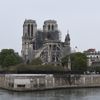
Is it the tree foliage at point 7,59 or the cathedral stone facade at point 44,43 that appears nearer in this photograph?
the tree foliage at point 7,59

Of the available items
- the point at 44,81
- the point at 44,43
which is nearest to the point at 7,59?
the point at 44,43

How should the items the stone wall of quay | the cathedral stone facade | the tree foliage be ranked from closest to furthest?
the stone wall of quay, the tree foliage, the cathedral stone facade

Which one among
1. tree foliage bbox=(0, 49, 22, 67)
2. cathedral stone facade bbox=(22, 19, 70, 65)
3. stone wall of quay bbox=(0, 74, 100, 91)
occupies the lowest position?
stone wall of quay bbox=(0, 74, 100, 91)

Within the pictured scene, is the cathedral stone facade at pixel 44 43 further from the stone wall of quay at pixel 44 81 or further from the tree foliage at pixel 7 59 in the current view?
the stone wall of quay at pixel 44 81

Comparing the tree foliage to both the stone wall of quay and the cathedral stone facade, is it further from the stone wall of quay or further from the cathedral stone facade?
the stone wall of quay

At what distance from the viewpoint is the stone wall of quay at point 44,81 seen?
48.6 meters

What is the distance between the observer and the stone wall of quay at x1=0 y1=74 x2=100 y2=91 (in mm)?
48625

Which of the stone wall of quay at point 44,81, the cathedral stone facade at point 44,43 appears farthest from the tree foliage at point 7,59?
the stone wall of quay at point 44,81

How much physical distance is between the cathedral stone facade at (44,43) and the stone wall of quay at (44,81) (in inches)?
1193

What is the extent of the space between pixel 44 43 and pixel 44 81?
39.9 meters

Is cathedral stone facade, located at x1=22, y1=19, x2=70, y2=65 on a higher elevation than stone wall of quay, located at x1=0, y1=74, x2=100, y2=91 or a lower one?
higher

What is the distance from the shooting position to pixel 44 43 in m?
90.1

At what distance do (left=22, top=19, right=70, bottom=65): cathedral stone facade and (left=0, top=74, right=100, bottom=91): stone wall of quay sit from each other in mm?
30292

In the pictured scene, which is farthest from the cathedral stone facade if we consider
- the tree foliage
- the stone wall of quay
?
the stone wall of quay
